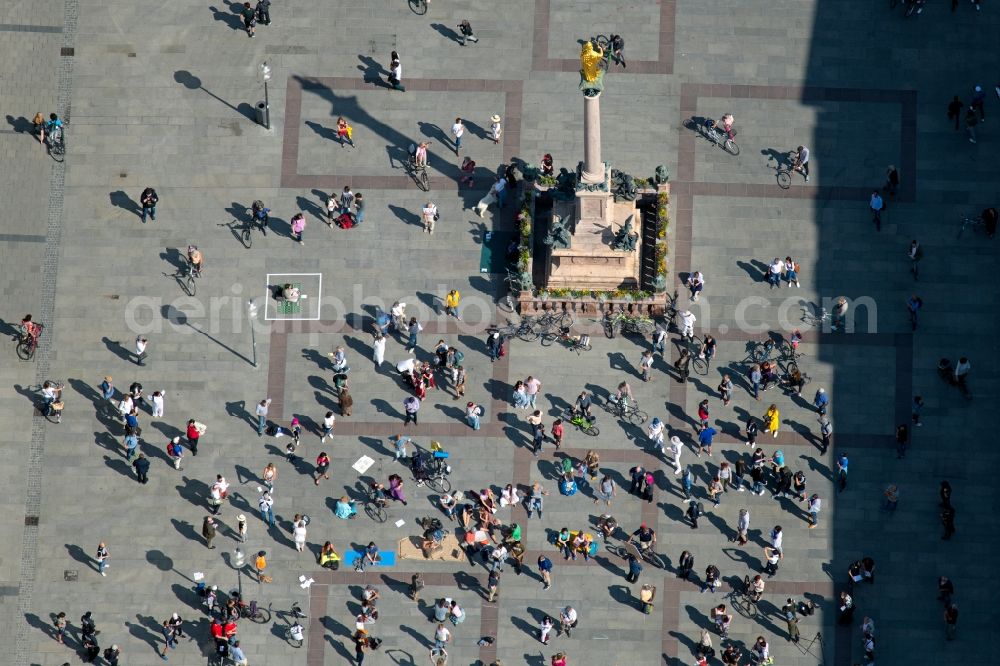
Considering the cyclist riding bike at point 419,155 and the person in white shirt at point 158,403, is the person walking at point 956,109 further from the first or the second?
the person in white shirt at point 158,403

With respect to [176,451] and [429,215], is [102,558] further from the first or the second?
[429,215]

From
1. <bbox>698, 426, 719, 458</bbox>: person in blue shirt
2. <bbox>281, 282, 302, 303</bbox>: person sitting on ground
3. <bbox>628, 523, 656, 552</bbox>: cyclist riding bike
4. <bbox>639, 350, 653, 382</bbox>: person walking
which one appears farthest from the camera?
<bbox>281, 282, 302, 303</bbox>: person sitting on ground

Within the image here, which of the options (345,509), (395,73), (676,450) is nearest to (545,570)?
(676,450)

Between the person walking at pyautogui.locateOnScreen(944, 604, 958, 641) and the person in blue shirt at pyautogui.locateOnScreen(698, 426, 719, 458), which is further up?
the person in blue shirt at pyautogui.locateOnScreen(698, 426, 719, 458)

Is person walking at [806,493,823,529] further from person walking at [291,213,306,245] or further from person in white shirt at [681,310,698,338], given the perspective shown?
person walking at [291,213,306,245]

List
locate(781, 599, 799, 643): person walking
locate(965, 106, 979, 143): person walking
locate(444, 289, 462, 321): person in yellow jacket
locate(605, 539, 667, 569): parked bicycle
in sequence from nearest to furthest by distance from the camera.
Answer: locate(781, 599, 799, 643): person walking → locate(605, 539, 667, 569): parked bicycle → locate(444, 289, 462, 321): person in yellow jacket → locate(965, 106, 979, 143): person walking

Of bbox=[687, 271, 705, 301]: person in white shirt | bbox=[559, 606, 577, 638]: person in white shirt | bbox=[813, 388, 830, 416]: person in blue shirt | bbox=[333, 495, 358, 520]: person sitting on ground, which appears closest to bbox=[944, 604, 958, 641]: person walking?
bbox=[813, 388, 830, 416]: person in blue shirt
